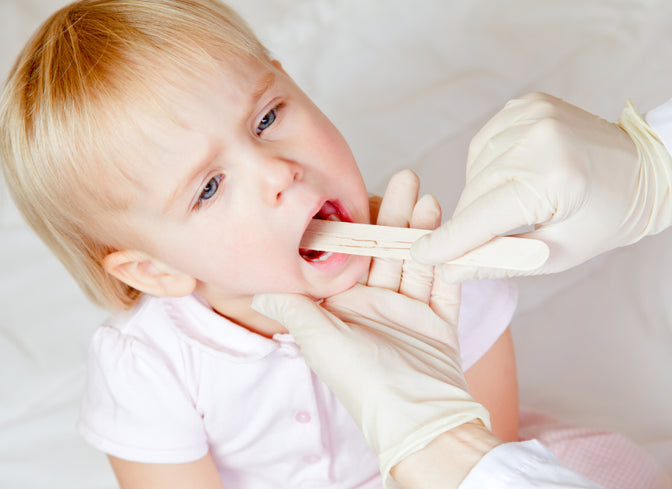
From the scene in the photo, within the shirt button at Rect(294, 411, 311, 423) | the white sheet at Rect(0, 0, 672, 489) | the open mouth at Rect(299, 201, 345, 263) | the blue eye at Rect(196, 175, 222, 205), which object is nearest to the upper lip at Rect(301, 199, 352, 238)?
the open mouth at Rect(299, 201, 345, 263)

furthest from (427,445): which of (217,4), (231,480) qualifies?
(217,4)

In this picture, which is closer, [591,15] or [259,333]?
[259,333]

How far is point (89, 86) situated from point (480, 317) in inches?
23.9

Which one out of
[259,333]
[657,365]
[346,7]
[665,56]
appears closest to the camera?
[259,333]

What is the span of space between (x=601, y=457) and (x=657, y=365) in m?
0.23

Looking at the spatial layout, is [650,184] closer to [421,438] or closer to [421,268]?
[421,268]

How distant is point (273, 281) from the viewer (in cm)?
92

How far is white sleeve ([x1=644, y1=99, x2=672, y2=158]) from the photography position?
3.22ft

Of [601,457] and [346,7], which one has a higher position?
[346,7]

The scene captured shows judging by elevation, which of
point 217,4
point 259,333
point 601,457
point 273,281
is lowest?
point 601,457

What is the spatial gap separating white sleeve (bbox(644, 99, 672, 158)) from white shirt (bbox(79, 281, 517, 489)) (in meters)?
0.53

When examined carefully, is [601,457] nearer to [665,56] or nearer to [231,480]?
[231,480]

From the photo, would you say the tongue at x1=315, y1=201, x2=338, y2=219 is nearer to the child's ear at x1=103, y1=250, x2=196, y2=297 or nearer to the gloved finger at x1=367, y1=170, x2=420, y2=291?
the gloved finger at x1=367, y1=170, x2=420, y2=291

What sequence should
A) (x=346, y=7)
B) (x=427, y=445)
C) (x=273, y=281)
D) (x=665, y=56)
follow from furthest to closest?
1. (x=346, y=7)
2. (x=665, y=56)
3. (x=273, y=281)
4. (x=427, y=445)
